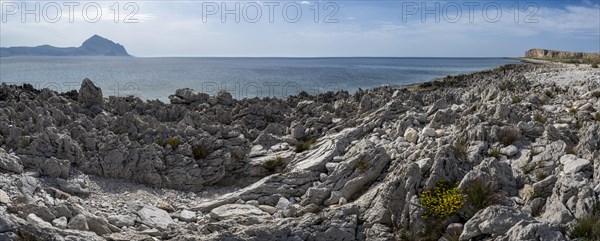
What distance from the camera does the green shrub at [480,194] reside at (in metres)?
11.7

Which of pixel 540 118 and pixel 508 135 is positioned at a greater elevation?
pixel 540 118

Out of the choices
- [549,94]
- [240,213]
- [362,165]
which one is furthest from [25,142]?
[549,94]

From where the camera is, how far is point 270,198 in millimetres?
15297

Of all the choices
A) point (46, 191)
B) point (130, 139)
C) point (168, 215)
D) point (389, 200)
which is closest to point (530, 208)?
point (389, 200)

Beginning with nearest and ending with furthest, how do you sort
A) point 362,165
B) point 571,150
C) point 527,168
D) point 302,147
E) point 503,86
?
point 527,168, point 571,150, point 362,165, point 302,147, point 503,86

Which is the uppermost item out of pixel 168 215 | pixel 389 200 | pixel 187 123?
pixel 187 123

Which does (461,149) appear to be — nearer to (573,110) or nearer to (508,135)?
(508,135)

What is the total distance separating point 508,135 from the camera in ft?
50.5

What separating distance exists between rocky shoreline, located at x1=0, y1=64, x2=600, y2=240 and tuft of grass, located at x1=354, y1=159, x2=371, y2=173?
0.06 metres

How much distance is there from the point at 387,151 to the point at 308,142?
15.4 feet

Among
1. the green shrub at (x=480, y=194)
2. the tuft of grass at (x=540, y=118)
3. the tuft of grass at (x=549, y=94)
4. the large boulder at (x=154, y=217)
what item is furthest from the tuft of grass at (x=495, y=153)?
the tuft of grass at (x=549, y=94)

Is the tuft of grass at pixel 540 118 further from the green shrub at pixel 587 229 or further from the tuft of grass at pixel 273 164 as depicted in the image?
the tuft of grass at pixel 273 164

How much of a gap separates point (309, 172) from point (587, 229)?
875 centimetres

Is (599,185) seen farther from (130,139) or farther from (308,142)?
(130,139)
